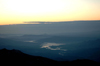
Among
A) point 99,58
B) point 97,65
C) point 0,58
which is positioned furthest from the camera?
point 99,58

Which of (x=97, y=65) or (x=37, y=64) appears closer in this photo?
(x=37, y=64)

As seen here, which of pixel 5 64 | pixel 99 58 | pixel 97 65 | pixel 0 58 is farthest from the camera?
pixel 99 58

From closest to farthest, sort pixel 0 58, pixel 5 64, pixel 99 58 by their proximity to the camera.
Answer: pixel 5 64, pixel 0 58, pixel 99 58

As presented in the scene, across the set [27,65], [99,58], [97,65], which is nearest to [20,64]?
[27,65]

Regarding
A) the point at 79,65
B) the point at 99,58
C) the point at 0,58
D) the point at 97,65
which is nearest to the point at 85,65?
the point at 79,65

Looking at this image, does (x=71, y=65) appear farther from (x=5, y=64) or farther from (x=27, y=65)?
(x=5, y=64)

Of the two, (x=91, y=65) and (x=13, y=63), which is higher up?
(x=13, y=63)

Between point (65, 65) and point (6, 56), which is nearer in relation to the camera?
point (6, 56)

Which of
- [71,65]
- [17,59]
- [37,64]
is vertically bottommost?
[71,65]

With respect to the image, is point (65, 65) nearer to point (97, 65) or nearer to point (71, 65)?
point (71, 65)
